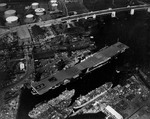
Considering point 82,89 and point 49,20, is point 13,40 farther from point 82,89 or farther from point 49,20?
point 82,89

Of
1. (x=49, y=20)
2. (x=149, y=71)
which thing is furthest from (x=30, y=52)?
(x=149, y=71)

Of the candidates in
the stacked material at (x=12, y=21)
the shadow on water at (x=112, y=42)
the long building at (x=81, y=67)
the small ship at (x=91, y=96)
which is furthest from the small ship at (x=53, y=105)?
the stacked material at (x=12, y=21)

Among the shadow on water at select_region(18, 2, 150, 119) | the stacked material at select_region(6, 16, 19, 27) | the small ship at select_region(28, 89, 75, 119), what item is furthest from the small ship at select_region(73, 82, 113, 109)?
the stacked material at select_region(6, 16, 19, 27)

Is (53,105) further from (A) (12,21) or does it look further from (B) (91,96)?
(A) (12,21)

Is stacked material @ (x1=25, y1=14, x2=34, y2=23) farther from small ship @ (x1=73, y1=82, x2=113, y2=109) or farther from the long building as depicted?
small ship @ (x1=73, y1=82, x2=113, y2=109)

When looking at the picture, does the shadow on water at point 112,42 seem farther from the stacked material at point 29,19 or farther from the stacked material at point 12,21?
the stacked material at point 12,21

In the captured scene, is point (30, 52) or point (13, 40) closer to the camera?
point (30, 52)
